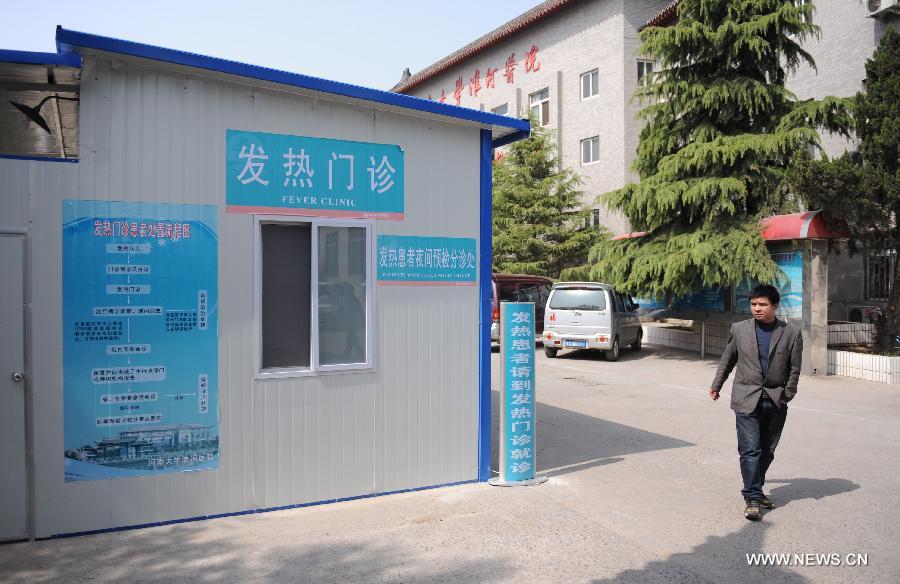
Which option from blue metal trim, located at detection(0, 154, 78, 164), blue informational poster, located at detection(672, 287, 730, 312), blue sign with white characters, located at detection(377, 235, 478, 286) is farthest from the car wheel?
blue metal trim, located at detection(0, 154, 78, 164)

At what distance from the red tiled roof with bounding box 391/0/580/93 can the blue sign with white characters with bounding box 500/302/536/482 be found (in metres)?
23.9

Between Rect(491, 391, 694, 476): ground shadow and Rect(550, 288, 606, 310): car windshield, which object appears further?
Rect(550, 288, 606, 310): car windshield

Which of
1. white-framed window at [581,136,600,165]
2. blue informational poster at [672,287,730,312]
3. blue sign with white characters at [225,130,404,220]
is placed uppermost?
white-framed window at [581,136,600,165]

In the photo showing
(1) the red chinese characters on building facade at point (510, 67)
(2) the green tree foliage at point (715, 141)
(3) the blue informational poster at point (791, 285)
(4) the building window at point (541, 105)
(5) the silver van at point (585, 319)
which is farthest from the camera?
(1) the red chinese characters on building facade at point (510, 67)

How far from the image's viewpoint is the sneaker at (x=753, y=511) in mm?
5814

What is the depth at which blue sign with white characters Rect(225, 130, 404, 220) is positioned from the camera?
18.7 feet

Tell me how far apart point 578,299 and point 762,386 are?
434 inches

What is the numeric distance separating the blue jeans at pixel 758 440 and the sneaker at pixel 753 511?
39mm

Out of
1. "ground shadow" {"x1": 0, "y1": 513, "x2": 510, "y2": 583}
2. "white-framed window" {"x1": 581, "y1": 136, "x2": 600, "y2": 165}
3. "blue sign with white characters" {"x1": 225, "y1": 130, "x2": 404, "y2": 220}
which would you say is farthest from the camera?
"white-framed window" {"x1": 581, "y1": 136, "x2": 600, "y2": 165}

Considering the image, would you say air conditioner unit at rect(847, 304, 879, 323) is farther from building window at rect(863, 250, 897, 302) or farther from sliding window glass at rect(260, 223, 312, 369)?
sliding window glass at rect(260, 223, 312, 369)

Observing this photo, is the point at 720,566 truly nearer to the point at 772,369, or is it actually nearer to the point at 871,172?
the point at 772,369

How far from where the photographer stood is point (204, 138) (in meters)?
5.59

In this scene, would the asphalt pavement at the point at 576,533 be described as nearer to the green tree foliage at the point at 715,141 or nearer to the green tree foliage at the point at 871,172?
the green tree foliage at the point at 871,172

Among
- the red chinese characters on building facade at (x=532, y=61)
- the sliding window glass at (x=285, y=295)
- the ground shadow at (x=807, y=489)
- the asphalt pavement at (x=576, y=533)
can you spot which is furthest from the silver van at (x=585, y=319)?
the red chinese characters on building facade at (x=532, y=61)
